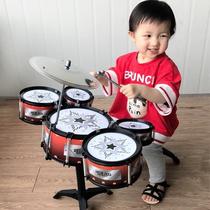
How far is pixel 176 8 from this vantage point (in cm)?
170

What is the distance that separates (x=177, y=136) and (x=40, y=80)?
87cm

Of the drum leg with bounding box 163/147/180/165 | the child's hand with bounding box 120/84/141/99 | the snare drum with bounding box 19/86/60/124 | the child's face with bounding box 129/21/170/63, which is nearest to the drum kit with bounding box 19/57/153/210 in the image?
the snare drum with bounding box 19/86/60/124

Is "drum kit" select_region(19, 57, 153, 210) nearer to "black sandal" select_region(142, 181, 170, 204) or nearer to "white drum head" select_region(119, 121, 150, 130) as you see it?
"white drum head" select_region(119, 121, 150, 130)

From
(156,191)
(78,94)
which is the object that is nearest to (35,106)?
(78,94)

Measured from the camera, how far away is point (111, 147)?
3.04 feet

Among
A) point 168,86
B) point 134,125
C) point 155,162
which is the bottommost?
Result: point 155,162

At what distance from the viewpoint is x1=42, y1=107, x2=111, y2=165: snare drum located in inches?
36.8

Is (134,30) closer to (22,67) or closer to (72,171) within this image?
(72,171)

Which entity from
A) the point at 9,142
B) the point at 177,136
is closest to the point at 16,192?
the point at 9,142

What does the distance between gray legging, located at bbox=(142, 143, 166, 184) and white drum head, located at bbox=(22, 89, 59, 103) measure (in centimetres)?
39

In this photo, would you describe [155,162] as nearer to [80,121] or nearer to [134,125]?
[134,125]

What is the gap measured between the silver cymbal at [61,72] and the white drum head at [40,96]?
191mm

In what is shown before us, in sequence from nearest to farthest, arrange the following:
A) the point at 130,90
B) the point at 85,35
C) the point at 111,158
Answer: the point at 111,158 → the point at 130,90 → the point at 85,35

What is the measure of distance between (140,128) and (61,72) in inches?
12.4
